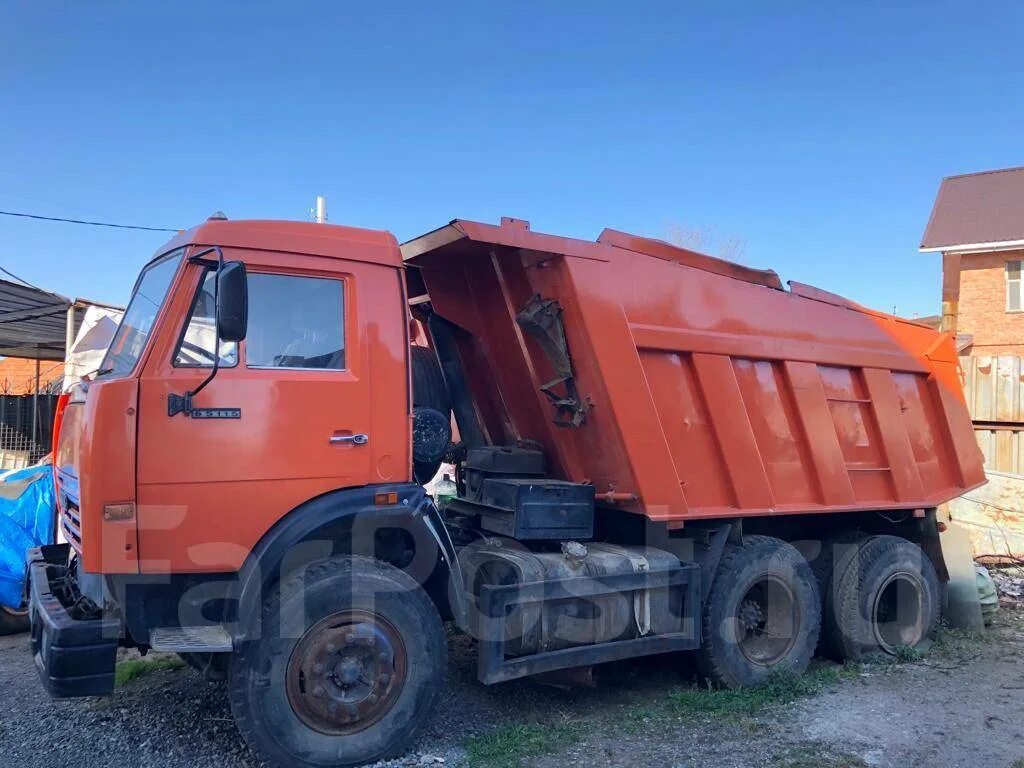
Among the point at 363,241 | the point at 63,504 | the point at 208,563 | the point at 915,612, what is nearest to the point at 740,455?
the point at 915,612

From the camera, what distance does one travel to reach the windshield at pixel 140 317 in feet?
13.7

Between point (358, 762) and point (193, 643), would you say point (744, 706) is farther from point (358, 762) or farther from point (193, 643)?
point (193, 643)

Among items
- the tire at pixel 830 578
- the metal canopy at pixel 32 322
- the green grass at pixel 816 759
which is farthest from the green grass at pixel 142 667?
the metal canopy at pixel 32 322

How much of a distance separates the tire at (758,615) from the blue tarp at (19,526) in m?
5.07

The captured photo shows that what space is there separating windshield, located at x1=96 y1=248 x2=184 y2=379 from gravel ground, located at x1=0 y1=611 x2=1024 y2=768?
2028 mm

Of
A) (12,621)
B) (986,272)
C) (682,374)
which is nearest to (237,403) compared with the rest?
(682,374)

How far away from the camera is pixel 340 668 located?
420 cm

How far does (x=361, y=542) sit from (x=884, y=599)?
4625 mm

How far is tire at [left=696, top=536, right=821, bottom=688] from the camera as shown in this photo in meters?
5.62

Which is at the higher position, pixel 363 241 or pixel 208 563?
pixel 363 241

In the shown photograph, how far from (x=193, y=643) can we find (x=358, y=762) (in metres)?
1.05

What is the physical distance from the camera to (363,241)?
4578 millimetres

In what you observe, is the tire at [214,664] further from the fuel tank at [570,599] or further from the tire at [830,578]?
the tire at [830,578]

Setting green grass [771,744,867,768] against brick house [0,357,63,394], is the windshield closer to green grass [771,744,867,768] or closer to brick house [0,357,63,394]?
green grass [771,744,867,768]
